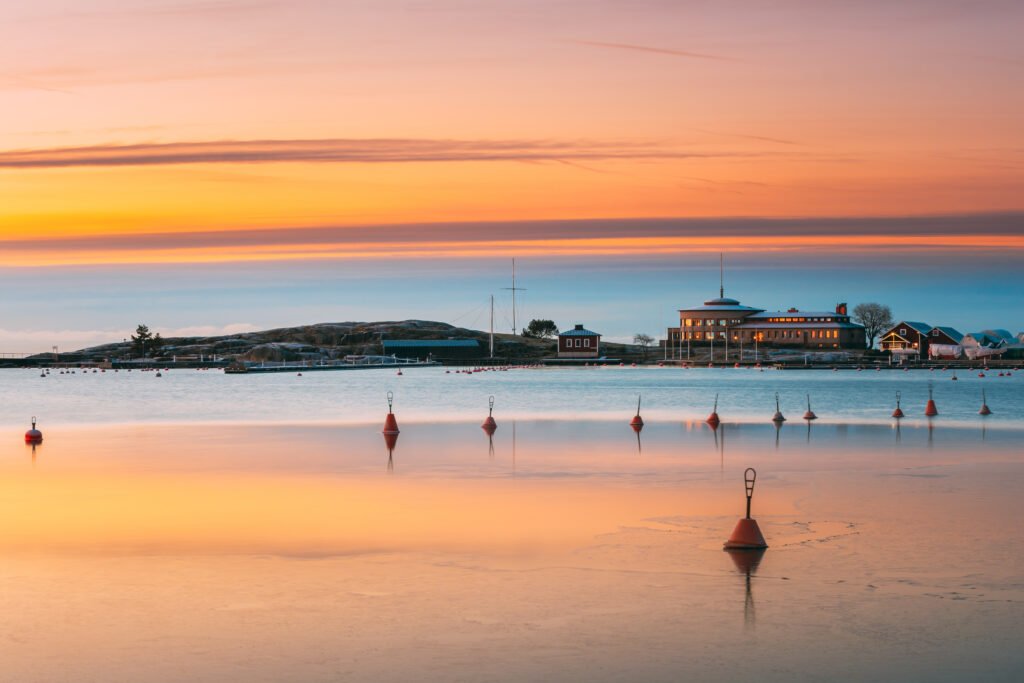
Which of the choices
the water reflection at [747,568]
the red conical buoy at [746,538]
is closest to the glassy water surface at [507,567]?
the water reflection at [747,568]

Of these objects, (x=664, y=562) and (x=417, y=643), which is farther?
(x=664, y=562)

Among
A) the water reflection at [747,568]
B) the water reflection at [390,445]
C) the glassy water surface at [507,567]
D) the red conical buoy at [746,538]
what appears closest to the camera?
the glassy water surface at [507,567]

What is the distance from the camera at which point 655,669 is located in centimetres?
1084

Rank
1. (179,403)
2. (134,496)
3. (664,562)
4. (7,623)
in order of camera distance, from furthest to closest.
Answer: (179,403), (134,496), (664,562), (7,623)

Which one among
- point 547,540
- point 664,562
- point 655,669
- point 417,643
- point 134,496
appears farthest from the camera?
A: point 134,496

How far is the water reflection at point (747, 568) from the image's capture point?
1268 cm

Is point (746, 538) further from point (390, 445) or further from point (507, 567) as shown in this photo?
Result: point (390, 445)

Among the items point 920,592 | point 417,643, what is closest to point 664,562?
point 920,592

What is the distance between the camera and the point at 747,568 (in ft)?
50.1

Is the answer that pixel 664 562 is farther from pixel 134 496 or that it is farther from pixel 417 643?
pixel 134 496

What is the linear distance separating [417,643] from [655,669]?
7.49ft

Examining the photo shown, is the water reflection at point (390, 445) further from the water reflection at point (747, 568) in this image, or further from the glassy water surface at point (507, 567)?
the water reflection at point (747, 568)

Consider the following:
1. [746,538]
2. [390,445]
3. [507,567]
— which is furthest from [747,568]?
[390,445]

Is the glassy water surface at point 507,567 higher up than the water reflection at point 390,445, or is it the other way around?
the water reflection at point 390,445
